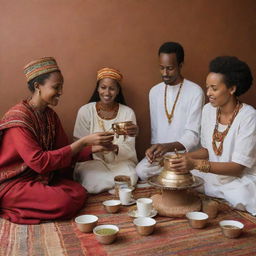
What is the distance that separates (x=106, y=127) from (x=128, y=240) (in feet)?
5.73

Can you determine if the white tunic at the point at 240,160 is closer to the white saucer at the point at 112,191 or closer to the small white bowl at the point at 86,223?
the white saucer at the point at 112,191

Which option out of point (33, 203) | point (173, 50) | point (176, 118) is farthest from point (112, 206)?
point (173, 50)

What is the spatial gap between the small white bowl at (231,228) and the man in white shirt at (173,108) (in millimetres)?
1288

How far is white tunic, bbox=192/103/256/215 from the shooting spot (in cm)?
328

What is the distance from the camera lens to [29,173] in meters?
3.33

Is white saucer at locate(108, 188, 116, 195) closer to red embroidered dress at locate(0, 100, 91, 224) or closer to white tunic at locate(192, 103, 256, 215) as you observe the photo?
red embroidered dress at locate(0, 100, 91, 224)

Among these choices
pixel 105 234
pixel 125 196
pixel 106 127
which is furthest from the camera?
pixel 106 127

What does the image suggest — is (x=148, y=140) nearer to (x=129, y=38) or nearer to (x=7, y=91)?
(x=129, y=38)

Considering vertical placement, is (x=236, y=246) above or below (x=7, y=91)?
below

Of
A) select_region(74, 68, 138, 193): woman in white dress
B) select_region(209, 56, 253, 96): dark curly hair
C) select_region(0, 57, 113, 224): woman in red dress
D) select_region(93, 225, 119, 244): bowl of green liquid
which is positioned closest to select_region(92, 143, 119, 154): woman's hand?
select_region(0, 57, 113, 224): woman in red dress

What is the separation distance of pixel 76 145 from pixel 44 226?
0.76m

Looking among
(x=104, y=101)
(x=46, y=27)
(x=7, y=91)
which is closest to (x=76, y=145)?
(x=104, y=101)

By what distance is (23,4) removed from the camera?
4137mm

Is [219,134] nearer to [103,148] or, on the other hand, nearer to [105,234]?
[103,148]
